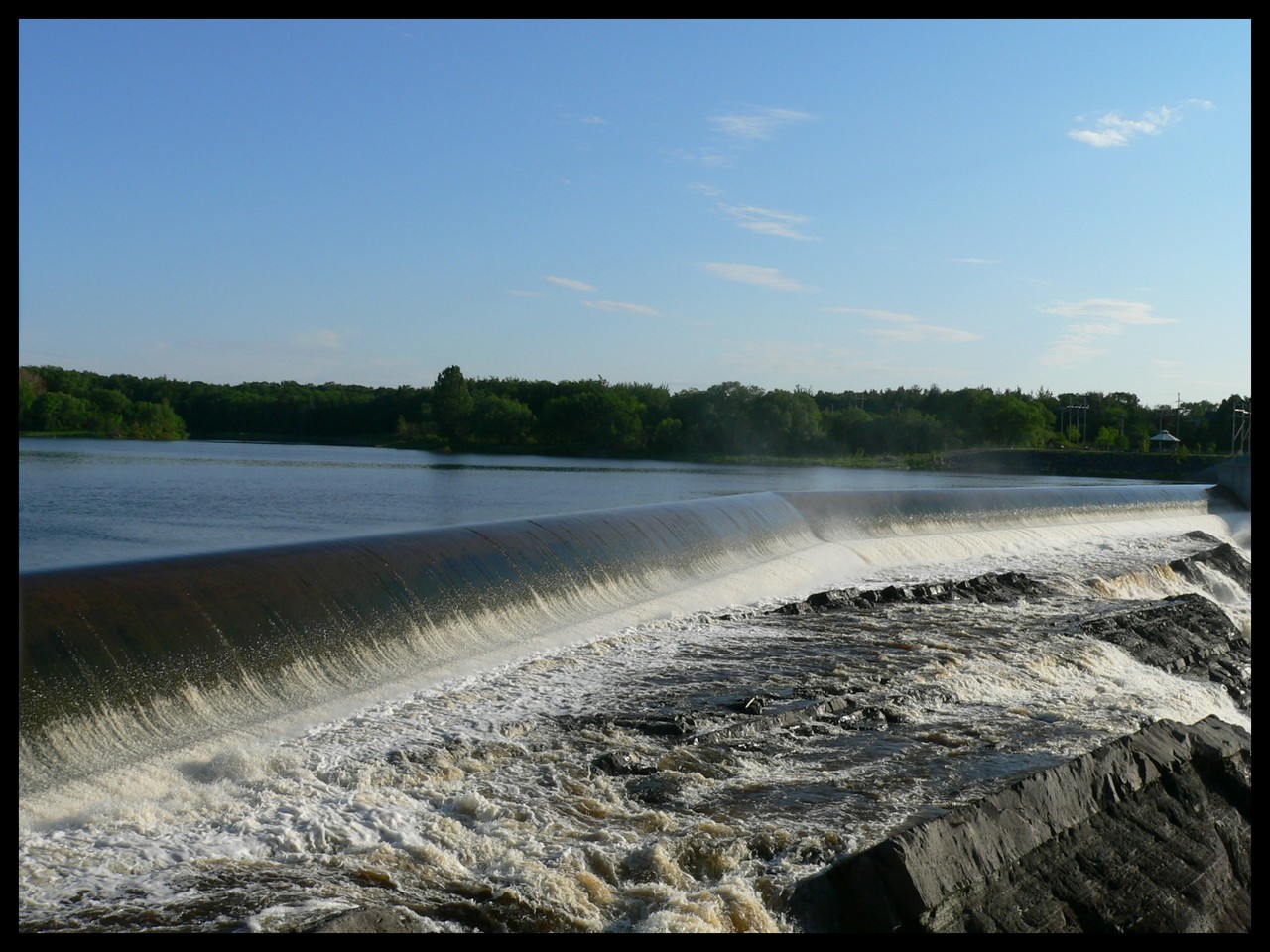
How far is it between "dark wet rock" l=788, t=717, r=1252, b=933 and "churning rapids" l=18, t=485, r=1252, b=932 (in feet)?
1.16

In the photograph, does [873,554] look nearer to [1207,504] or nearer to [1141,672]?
[1141,672]

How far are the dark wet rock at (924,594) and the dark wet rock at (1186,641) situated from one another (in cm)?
132

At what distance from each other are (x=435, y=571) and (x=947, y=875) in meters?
→ 5.52

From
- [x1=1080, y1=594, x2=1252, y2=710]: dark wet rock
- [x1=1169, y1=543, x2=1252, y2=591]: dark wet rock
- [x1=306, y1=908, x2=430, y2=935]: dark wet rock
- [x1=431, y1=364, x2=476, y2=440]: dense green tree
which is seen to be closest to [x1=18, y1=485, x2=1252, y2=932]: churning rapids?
[x1=306, y1=908, x2=430, y2=935]: dark wet rock

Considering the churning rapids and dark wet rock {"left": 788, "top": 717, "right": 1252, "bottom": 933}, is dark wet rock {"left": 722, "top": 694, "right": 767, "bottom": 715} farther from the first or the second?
dark wet rock {"left": 788, "top": 717, "right": 1252, "bottom": 933}

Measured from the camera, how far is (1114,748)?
561 cm

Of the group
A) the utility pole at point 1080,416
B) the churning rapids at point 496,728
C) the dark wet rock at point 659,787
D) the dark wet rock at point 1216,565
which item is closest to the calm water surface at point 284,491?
the churning rapids at point 496,728

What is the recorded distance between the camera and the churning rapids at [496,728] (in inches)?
163

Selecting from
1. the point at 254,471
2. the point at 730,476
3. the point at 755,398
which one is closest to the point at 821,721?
the point at 254,471

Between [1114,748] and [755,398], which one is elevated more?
[755,398]

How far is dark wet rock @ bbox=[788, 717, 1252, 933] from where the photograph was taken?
160 inches

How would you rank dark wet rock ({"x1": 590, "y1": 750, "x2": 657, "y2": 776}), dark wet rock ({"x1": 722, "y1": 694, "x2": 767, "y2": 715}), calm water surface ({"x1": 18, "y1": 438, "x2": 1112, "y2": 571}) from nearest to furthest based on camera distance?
dark wet rock ({"x1": 590, "y1": 750, "x2": 657, "y2": 776}) → dark wet rock ({"x1": 722, "y1": 694, "x2": 767, "y2": 715}) → calm water surface ({"x1": 18, "y1": 438, "x2": 1112, "y2": 571})

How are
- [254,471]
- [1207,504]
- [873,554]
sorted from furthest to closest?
[254,471] < [1207,504] < [873,554]
